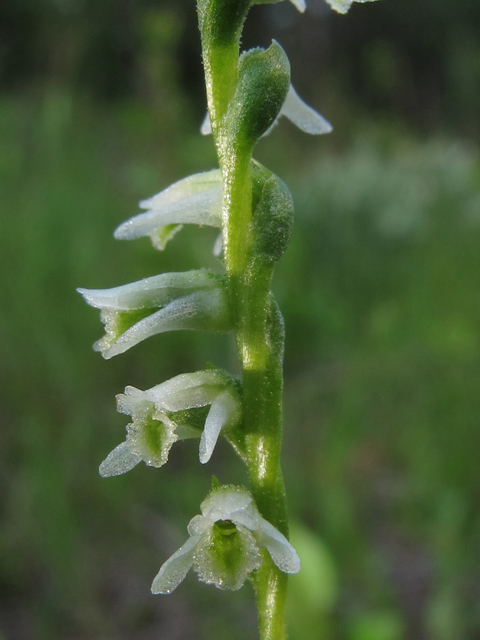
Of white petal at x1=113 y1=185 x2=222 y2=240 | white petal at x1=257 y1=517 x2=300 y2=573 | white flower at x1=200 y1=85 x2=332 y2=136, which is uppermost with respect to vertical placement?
white flower at x1=200 y1=85 x2=332 y2=136

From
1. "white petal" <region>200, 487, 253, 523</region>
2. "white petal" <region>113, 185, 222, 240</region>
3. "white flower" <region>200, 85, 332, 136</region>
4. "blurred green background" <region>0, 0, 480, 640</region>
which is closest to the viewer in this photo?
"white petal" <region>200, 487, 253, 523</region>

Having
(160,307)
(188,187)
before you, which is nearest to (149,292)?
(160,307)

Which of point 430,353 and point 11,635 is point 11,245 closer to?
point 11,635

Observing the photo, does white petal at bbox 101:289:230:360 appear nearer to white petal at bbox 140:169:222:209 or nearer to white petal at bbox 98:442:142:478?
white petal at bbox 98:442:142:478

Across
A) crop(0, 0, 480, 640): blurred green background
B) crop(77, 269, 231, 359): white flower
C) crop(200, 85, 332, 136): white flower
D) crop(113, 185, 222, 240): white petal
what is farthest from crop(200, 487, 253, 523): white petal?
crop(0, 0, 480, 640): blurred green background

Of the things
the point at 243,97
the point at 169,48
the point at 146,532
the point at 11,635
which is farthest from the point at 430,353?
the point at 169,48

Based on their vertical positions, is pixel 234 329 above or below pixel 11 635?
above
